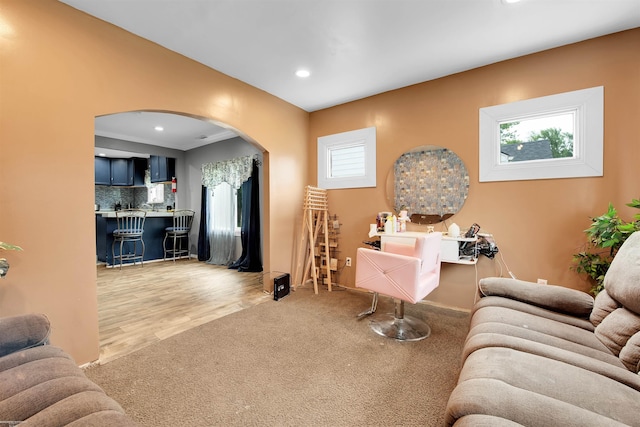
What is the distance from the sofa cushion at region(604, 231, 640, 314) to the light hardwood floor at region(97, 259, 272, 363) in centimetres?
296

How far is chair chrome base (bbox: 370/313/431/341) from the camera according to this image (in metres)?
2.31

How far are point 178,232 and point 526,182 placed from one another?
5.89 meters

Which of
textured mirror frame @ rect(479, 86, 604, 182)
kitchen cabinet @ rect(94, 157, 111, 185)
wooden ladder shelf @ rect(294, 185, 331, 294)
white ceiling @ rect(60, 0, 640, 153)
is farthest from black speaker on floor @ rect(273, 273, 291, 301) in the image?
kitchen cabinet @ rect(94, 157, 111, 185)

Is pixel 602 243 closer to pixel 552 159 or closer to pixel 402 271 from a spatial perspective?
pixel 552 159

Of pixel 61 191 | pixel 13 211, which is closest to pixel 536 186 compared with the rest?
pixel 61 191

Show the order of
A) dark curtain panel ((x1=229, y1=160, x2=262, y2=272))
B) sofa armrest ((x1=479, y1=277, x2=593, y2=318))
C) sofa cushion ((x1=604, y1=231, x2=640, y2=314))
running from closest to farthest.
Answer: sofa cushion ((x1=604, y1=231, x2=640, y2=314)), sofa armrest ((x1=479, y1=277, x2=593, y2=318)), dark curtain panel ((x1=229, y1=160, x2=262, y2=272))

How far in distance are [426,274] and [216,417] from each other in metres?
1.81

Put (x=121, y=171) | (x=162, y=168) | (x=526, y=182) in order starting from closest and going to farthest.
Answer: (x=526, y=182)
(x=162, y=168)
(x=121, y=171)

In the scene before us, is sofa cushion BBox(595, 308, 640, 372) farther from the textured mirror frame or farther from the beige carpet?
the textured mirror frame

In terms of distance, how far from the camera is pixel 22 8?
1.68 m

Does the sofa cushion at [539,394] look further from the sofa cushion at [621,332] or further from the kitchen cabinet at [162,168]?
the kitchen cabinet at [162,168]

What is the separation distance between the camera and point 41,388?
0.92 metres

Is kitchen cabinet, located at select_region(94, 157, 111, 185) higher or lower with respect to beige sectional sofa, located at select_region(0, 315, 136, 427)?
higher

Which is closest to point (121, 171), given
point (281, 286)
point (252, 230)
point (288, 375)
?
point (252, 230)
